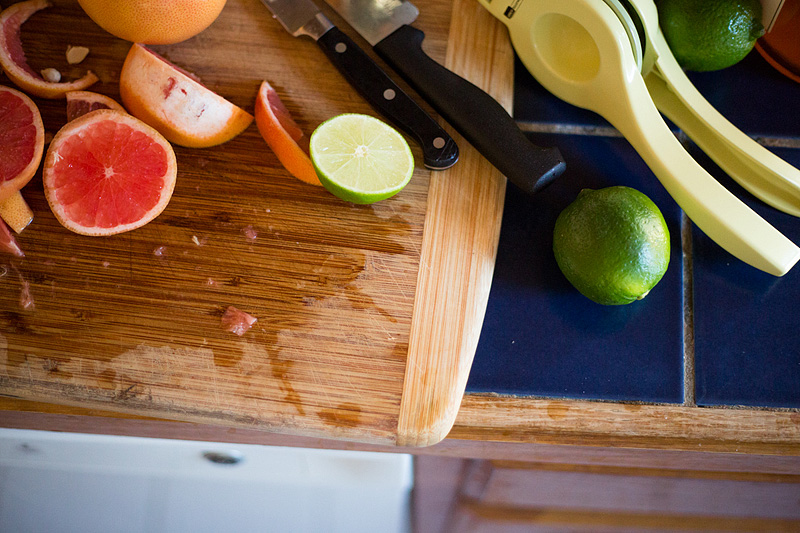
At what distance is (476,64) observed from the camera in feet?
4.10

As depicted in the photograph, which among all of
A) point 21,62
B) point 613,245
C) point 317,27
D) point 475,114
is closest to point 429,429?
point 613,245

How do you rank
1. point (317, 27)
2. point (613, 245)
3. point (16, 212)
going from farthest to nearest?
point (317, 27), point (16, 212), point (613, 245)

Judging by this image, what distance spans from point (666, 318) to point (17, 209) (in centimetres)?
127

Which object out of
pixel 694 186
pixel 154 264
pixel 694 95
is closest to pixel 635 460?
pixel 694 186

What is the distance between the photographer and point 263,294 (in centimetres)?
111

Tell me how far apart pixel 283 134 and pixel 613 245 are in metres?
0.64

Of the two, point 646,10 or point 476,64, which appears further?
point 476,64

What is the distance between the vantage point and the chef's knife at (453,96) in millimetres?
1119

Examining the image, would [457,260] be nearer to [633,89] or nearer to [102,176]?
[633,89]

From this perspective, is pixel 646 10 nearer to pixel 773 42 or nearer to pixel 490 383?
pixel 773 42

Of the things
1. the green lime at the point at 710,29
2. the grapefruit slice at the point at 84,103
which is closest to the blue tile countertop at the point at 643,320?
the green lime at the point at 710,29

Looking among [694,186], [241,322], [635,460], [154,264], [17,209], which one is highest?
[694,186]

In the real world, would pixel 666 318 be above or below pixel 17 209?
above

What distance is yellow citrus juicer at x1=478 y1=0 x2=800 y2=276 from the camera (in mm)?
1058
